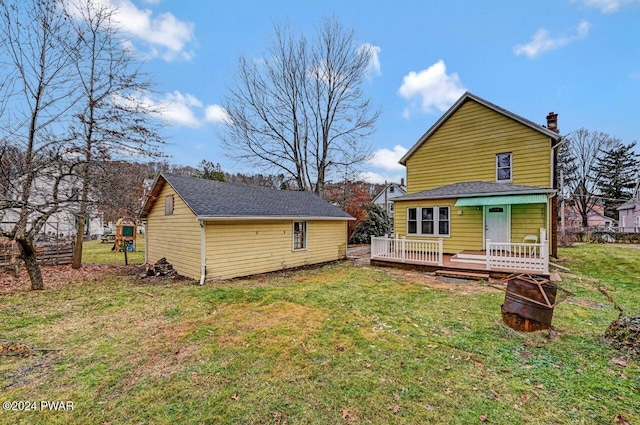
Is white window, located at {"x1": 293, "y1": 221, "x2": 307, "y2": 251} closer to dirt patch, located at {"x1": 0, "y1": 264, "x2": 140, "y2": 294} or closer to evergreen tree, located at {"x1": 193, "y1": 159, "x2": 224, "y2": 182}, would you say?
dirt patch, located at {"x1": 0, "y1": 264, "x2": 140, "y2": 294}

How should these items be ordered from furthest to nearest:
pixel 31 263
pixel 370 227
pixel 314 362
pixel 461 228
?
pixel 370 227
pixel 461 228
pixel 31 263
pixel 314 362

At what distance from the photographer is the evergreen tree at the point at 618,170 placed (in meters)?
32.4

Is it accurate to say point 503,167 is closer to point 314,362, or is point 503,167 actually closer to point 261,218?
point 261,218

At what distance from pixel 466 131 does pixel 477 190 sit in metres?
3.47

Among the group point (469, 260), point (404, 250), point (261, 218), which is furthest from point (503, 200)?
point (261, 218)

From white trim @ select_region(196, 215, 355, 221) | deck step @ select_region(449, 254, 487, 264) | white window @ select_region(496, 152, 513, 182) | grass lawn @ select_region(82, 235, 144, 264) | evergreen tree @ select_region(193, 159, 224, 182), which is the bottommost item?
grass lawn @ select_region(82, 235, 144, 264)

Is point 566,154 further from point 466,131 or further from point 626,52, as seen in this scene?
point 466,131

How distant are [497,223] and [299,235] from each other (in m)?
8.16

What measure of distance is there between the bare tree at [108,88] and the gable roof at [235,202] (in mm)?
1897

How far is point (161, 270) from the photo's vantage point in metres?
10.3

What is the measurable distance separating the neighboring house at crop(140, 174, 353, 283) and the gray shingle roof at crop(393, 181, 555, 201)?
15.2 ft

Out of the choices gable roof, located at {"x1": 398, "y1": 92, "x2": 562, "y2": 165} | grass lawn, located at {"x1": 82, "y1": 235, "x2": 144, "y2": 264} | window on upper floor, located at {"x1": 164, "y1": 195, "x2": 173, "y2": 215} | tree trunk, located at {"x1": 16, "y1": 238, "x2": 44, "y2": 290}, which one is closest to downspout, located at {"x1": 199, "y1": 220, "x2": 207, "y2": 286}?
window on upper floor, located at {"x1": 164, "y1": 195, "x2": 173, "y2": 215}

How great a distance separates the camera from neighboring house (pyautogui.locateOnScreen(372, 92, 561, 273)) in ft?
33.5

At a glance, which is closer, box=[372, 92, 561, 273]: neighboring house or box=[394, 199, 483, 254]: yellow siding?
box=[372, 92, 561, 273]: neighboring house
